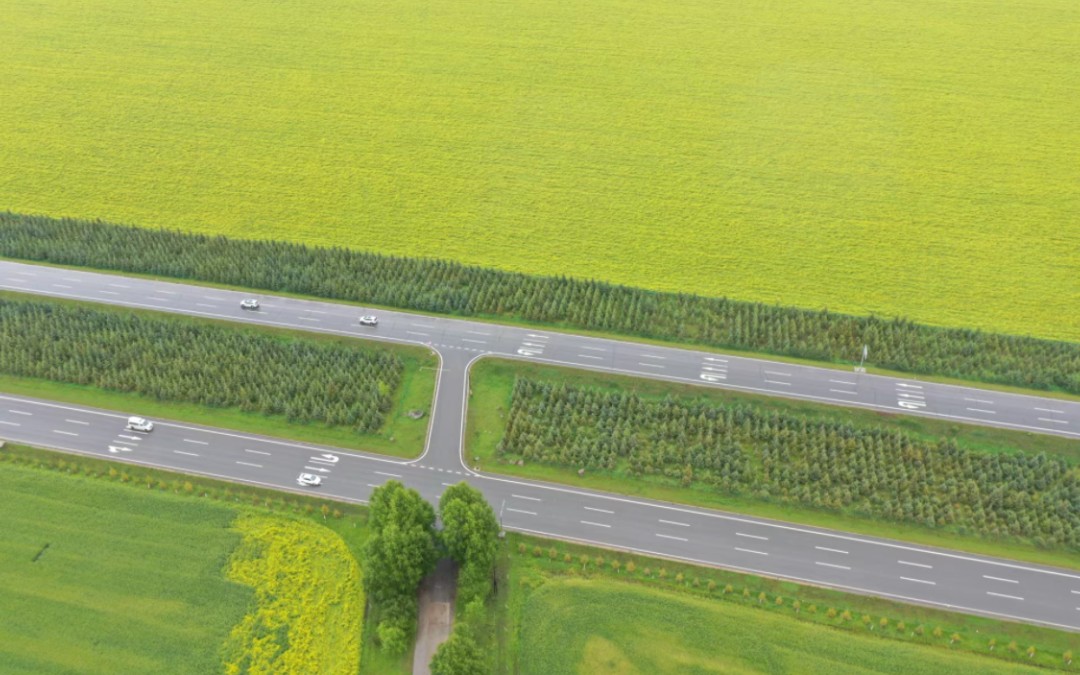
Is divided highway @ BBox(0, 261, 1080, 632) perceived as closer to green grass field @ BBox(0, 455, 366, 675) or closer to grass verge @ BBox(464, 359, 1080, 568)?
grass verge @ BBox(464, 359, 1080, 568)

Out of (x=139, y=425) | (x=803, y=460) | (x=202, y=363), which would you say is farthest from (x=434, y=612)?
(x=202, y=363)

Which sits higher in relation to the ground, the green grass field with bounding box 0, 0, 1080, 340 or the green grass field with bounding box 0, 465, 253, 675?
the green grass field with bounding box 0, 0, 1080, 340

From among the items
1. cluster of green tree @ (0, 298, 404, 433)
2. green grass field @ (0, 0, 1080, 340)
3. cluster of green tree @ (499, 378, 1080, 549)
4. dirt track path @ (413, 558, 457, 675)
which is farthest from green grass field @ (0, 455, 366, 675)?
green grass field @ (0, 0, 1080, 340)

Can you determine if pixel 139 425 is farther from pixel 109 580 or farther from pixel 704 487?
pixel 704 487

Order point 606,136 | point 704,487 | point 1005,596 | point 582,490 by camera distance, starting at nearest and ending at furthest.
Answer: point 1005,596 < point 704,487 < point 582,490 < point 606,136

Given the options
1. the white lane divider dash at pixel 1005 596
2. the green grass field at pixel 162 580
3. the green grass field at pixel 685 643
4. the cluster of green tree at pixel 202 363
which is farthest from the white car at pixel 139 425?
the white lane divider dash at pixel 1005 596

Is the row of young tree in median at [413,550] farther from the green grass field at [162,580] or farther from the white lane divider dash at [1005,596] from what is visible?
the white lane divider dash at [1005,596]

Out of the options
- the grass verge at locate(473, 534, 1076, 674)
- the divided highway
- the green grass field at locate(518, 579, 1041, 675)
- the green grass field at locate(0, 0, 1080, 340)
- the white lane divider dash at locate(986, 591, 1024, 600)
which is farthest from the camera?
the green grass field at locate(0, 0, 1080, 340)
